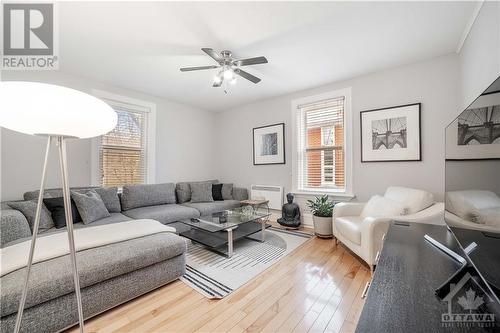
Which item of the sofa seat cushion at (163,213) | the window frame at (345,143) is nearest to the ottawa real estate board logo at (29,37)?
the sofa seat cushion at (163,213)

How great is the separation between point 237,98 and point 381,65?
2.41 metres

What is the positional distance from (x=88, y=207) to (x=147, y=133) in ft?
5.70

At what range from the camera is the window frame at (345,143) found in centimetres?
319

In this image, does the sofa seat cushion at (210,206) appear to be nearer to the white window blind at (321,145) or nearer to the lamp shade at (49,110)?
the white window blind at (321,145)

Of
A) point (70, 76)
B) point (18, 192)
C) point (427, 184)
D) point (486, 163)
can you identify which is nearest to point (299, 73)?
point (427, 184)

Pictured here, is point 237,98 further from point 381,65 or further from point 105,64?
point 381,65

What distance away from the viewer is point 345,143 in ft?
10.7

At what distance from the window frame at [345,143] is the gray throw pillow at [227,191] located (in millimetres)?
1356

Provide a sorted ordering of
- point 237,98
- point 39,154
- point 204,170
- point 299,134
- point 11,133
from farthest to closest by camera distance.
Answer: point 204,170
point 237,98
point 299,134
point 39,154
point 11,133

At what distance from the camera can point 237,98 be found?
406 centimetres

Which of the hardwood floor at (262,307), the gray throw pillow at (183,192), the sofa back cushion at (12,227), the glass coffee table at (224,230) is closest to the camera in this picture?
the hardwood floor at (262,307)

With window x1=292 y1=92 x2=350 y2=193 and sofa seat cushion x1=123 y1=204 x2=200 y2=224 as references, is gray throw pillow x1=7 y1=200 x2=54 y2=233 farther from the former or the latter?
window x1=292 y1=92 x2=350 y2=193

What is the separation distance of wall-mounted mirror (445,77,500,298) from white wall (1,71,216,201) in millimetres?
4006

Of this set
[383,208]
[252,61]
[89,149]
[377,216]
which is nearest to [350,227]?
[377,216]
